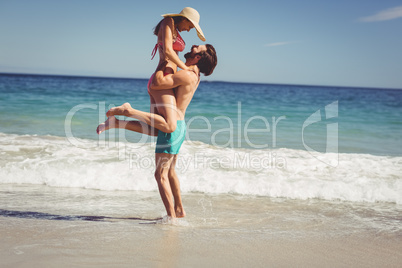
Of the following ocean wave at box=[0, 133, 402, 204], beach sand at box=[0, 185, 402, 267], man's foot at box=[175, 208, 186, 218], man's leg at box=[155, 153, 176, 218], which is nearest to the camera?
beach sand at box=[0, 185, 402, 267]

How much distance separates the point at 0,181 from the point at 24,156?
3.95ft

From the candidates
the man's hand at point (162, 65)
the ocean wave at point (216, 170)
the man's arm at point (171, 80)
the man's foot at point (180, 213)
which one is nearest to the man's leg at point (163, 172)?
the man's foot at point (180, 213)

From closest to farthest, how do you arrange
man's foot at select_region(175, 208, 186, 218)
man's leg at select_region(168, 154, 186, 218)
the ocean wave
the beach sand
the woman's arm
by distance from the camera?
the beach sand, the woman's arm, man's leg at select_region(168, 154, 186, 218), man's foot at select_region(175, 208, 186, 218), the ocean wave

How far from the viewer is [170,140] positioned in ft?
12.2

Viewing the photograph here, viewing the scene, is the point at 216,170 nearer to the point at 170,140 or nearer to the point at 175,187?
the point at 175,187

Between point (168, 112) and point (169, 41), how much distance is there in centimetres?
66

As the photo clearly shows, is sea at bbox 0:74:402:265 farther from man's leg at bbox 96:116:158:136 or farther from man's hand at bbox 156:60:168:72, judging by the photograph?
man's hand at bbox 156:60:168:72

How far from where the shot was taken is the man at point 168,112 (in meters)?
3.59

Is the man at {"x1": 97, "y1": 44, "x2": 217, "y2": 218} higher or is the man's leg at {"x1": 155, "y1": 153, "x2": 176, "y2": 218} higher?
the man at {"x1": 97, "y1": 44, "x2": 217, "y2": 218}

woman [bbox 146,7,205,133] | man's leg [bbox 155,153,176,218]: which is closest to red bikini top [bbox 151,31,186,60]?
woman [bbox 146,7,205,133]

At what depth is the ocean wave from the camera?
18.1 feet

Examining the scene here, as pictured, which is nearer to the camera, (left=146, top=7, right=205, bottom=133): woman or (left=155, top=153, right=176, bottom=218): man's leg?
(left=146, top=7, right=205, bottom=133): woman

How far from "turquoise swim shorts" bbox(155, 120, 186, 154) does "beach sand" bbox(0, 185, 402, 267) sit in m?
0.76

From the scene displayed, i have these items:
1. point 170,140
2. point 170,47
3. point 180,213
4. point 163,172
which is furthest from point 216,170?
point 170,47
